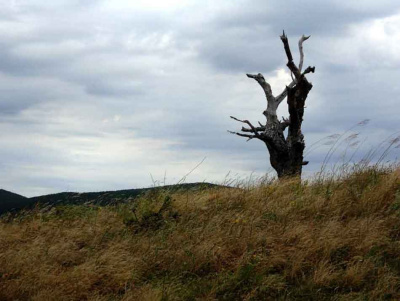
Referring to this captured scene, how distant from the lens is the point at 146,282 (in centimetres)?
662

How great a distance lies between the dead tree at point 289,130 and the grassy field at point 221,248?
5105 mm

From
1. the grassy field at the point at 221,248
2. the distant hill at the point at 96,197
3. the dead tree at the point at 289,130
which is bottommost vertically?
the grassy field at the point at 221,248

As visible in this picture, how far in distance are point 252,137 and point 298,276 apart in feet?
27.8

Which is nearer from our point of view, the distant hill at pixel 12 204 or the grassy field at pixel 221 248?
the grassy field at pixel 221 248

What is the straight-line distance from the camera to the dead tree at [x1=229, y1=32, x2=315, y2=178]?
14.4m

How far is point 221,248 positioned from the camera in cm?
702

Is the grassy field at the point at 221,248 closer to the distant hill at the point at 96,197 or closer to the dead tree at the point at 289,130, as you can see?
the distant hill at the point at 96,197

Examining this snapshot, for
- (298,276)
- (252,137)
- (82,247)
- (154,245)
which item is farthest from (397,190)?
(252,137)

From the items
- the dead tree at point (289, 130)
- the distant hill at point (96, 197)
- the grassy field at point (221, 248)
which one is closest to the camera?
the grassy field at point (221, 248)

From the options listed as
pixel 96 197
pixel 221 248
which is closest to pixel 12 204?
pixel 96 197

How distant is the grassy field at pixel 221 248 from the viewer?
6.33m

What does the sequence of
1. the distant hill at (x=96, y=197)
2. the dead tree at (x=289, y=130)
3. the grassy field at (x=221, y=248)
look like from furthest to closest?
the dead tree at (x=289, y=130), the distant hill at (x=96, y=197), the grassy field at (x=221, y=248)

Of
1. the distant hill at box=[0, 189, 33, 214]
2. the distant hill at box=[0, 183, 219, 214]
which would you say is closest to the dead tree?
the distant hill at box=[0, 183, 219, 214]

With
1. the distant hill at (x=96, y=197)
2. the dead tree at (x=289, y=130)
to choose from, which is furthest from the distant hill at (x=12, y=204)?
the dead tree at (x=289, y=130)
